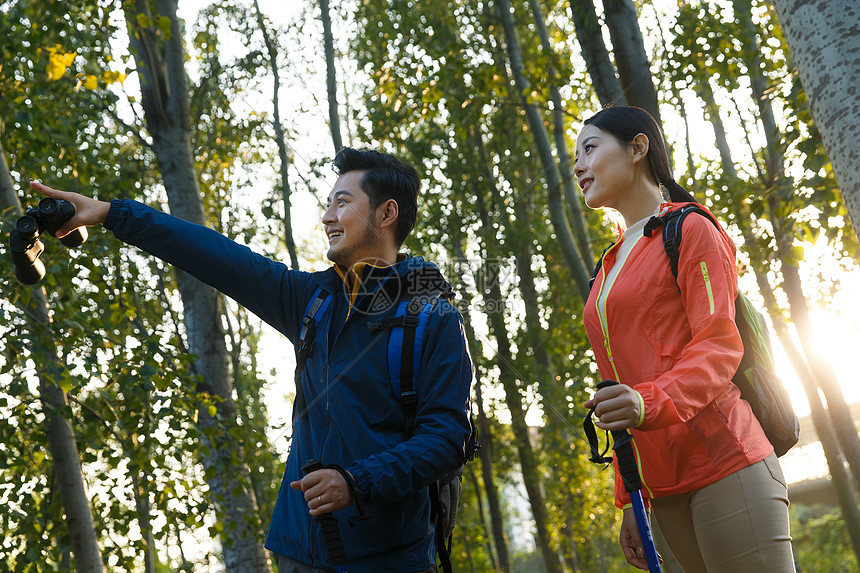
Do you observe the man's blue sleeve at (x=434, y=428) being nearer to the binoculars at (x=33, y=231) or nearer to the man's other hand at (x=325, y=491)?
the man's other hand at (x=325, y=491)

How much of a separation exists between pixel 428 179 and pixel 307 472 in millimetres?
Answer: 16135

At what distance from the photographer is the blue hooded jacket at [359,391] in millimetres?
2225

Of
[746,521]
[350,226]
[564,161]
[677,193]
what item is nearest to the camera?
[746,521]

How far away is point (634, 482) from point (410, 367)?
75cm

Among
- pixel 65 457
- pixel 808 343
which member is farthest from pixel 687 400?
pixel 808 343

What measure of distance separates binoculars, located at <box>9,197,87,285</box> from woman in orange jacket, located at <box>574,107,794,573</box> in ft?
5.62

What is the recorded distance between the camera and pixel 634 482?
2197 mm

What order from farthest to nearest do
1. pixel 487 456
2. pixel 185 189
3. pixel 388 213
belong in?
pixel 487 456 < pixel 185 189 < pixel 388 213

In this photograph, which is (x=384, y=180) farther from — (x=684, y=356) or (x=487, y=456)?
(x=487, y=456)

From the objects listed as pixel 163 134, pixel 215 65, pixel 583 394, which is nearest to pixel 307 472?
pixel 163 134

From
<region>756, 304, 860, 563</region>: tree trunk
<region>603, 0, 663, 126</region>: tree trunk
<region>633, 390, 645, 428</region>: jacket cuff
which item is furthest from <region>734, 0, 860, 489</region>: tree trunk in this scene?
<region>633, 390, 645, 428</region>: jacket cuff

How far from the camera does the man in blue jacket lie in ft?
7.24

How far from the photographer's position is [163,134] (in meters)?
7.93

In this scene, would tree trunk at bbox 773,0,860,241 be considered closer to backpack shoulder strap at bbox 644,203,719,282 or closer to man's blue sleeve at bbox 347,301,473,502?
backpack shoulder strap at bbox 644,203,719,282
